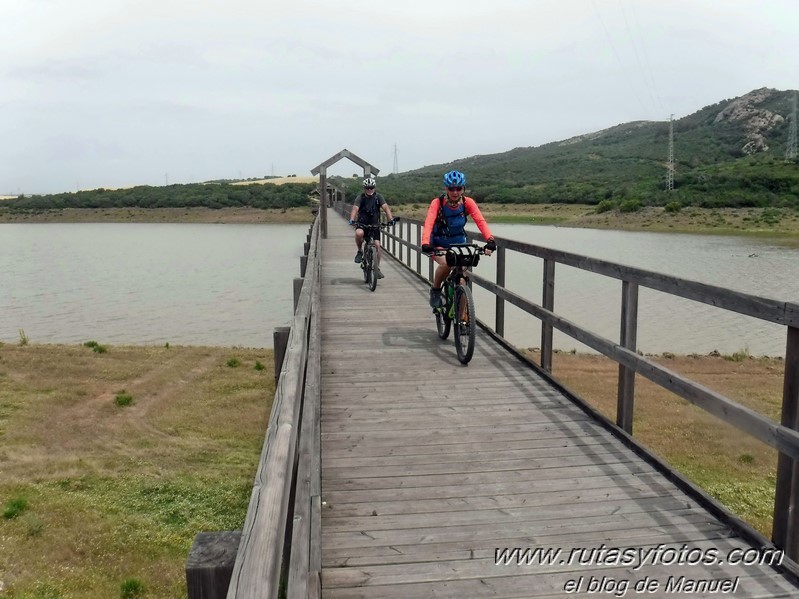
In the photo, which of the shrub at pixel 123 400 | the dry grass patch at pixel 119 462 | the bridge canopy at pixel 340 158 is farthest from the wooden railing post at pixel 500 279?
the bridge canopy at pixel 340 158

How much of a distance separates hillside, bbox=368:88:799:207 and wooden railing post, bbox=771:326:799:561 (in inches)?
2390

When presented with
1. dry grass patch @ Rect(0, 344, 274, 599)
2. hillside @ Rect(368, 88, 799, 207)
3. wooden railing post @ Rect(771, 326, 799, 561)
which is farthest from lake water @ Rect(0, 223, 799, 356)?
hillside @ Rect(368, 88, 799, 207)

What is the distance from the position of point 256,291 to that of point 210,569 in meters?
24.8

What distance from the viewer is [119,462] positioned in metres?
9.20

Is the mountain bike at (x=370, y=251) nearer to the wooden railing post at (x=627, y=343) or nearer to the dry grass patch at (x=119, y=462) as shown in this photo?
the dry grass patch at (x=119, y=462)

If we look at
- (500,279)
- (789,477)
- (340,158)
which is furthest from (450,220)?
(340,158)

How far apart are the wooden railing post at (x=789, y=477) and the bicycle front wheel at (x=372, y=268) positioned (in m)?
8.80

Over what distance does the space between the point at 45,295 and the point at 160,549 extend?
22.4 metres

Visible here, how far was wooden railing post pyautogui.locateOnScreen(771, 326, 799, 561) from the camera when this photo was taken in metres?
3.14

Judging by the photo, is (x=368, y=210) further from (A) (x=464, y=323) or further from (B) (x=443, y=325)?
(A) (x=464, y=323)

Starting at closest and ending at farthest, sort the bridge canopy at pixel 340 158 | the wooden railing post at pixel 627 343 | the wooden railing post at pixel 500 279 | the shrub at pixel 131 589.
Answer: the wooden railing post at pixel 627 343, the shrub at pixel 131 589, the wooden railing post at pixel 500 279, the bridge canopy at pixel 340 158

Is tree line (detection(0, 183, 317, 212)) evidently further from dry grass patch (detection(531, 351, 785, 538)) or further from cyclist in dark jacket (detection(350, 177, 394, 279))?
cyclist in dark jacket (detection(350, 177, 394, 279))

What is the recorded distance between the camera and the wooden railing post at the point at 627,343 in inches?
185

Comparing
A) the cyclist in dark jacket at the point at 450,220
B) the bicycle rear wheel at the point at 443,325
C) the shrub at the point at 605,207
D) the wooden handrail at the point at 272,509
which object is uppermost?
the cyclist in dark jacket at the point at 450,220
